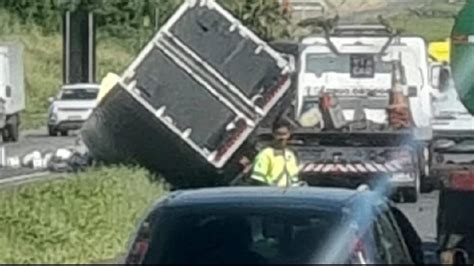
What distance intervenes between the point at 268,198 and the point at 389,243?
27.0 inches

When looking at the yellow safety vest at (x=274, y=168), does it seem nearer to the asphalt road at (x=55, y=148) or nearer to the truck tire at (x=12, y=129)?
the asphalt road at (x=55, y=148)

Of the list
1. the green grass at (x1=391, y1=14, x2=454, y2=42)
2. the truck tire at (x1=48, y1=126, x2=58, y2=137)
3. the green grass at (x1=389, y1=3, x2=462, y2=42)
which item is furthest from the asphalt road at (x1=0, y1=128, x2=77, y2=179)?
the green grass at (x1=391, y1=14, x2=454, y2=42)

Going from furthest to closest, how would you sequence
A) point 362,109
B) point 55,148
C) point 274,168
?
point 55,148, point 362,109, point 274,168

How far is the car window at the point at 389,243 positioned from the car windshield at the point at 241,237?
0.98 feet

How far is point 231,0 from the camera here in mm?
53531

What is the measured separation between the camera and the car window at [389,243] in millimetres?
9281

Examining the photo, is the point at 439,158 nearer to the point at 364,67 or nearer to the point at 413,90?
the point at 413,90

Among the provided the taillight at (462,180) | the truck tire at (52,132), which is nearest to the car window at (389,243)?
the taillight at (462,180)

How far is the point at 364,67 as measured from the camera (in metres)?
29.0

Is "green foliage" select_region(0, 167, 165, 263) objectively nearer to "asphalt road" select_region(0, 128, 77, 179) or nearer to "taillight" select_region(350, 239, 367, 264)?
"taillight" select_region(350, 239, 367, 264)

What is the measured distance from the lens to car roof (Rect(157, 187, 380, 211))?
938 cm

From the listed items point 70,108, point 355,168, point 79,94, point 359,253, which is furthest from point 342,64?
point 79,94

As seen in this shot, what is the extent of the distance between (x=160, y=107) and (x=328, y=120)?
2542 mm

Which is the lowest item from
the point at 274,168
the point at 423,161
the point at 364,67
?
the point at 423,161
